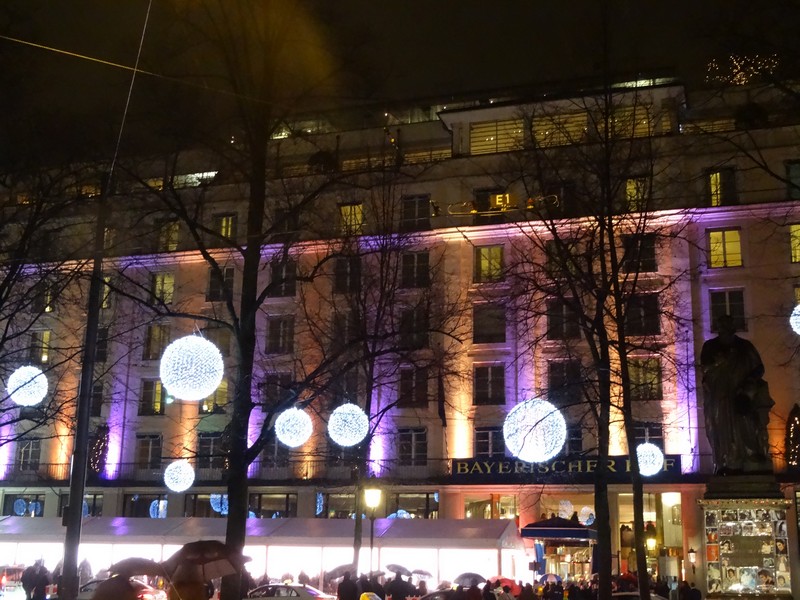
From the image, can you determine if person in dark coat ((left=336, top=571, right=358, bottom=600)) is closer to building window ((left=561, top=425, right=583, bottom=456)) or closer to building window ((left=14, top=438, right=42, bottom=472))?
building window ((left=561, top=425, right=583, bottom=456))

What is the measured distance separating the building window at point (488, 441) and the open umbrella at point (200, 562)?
28583 mm

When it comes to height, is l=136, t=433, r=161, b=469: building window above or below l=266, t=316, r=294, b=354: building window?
below

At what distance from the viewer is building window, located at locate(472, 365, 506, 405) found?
40.4 metres

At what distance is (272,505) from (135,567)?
32.7m

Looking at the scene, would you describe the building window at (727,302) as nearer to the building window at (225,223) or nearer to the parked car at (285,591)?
the parked car at (285,591)

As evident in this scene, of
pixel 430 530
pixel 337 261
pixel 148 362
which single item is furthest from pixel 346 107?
pixel 148 362

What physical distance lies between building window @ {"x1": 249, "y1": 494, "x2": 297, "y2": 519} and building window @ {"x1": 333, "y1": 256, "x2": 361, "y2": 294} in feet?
34.9

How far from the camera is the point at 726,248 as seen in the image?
3900 cm

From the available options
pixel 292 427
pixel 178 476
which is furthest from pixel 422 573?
pixel 178 476

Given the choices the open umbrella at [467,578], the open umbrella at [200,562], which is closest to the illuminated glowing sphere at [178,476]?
the open umbrella at [467,578]

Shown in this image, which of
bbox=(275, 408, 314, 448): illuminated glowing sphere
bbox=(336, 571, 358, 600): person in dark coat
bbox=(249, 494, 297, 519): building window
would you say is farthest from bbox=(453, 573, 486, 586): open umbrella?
bbox=(249, 494, 297, 519): building window

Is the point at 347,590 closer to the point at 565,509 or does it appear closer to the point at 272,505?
the point at 565,509

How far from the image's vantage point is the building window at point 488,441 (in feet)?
132

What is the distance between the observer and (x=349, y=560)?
31.9 m
